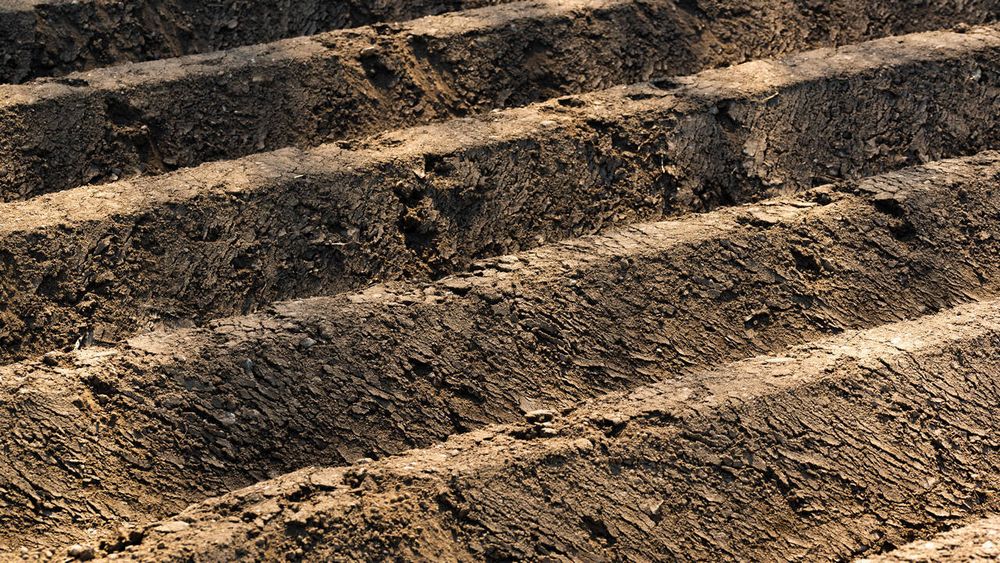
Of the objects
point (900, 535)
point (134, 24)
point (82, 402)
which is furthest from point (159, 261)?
point (900, 535)

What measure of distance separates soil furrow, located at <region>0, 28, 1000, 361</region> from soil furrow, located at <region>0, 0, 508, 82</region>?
366 millimetres

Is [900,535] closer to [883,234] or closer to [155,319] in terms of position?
[883,234]

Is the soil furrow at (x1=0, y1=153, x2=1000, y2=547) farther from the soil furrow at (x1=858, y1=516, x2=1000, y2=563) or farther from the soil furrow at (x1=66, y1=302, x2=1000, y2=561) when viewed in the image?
the soil furrow at (x1=858, y1=516, x2=1000, y2=563)

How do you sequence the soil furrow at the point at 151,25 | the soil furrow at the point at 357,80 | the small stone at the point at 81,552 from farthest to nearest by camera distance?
the soil furrow at the point at 151,25
the soil furrow at the point at 357,80
the small stone at the point at 81,552

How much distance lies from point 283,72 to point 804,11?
103 centimetres

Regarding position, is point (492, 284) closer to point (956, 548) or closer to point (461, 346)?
point (461, 346)

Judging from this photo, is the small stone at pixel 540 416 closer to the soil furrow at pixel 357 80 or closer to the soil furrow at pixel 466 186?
the soil furrow at pixel 466 186

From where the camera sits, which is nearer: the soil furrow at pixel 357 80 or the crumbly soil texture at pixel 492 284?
the crumbly soil texture at pixel 492 284

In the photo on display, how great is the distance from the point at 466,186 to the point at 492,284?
194 millimetres

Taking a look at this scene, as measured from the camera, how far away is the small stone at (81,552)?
1.24m

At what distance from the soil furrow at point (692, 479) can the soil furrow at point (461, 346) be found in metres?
0.06

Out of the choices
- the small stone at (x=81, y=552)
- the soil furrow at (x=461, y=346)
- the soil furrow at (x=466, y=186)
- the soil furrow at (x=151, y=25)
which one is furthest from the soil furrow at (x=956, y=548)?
the soil furrow at (x=151, y=25)

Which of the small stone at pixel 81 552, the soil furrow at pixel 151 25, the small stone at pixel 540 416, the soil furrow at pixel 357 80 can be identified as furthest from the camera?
the soil furrow at pixel 151 25

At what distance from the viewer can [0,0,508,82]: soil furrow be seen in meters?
1.79
